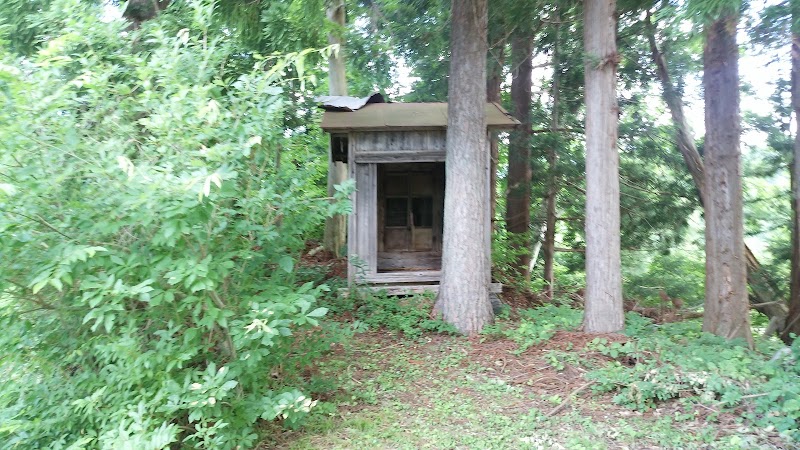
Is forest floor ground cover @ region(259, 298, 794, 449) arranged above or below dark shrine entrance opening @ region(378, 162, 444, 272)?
below

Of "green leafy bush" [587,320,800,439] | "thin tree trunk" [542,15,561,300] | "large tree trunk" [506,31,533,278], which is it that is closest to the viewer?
"green leafy bush" [587,320,800,439]

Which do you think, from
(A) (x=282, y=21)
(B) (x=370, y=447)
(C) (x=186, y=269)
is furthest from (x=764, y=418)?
(A) (x=282, y=21)

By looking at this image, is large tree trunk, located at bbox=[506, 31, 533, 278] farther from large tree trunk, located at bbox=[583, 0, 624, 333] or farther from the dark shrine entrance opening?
large tree trunk, located at bbox=[583, 0, 624, 333]

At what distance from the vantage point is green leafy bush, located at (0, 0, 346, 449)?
336 centimetres

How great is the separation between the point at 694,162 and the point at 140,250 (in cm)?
1126

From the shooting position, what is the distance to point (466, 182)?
745 cm

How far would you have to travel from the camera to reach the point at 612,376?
17.8 feet

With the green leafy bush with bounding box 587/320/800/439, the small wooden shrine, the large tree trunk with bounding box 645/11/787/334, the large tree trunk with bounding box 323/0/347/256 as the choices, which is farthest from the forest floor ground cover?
the large tree trunk with bounding box 323/0/347/256

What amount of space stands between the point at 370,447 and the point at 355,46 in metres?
7.08

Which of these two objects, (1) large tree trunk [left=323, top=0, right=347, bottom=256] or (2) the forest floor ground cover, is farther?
(1) large tree trunk [left=323, top=0, right=347, bottom=256]

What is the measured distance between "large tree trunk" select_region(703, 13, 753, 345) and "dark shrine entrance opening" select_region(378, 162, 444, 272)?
515cm

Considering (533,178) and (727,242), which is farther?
(533,178)

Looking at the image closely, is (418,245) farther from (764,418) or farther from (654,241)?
(764,418)

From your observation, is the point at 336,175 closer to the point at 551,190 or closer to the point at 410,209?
the point at 410,209
